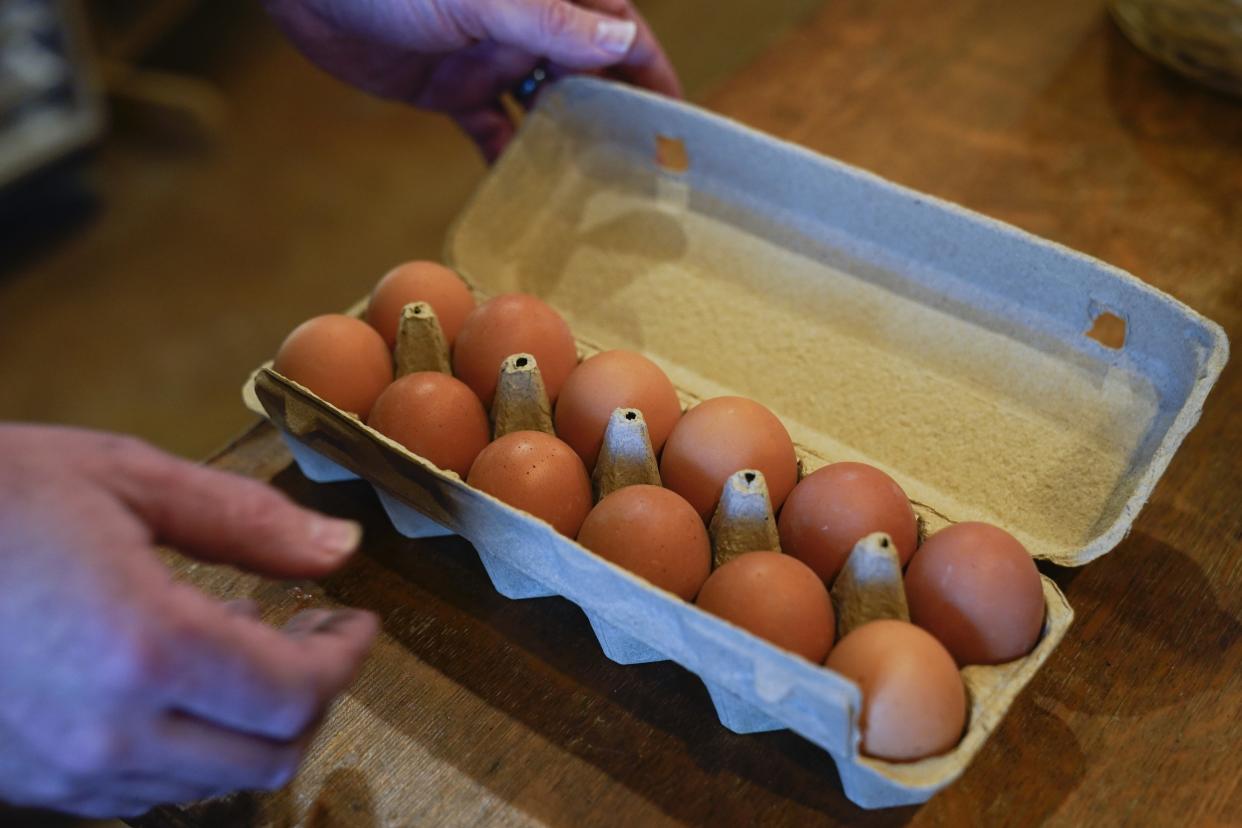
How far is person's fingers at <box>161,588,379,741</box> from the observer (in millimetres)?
574

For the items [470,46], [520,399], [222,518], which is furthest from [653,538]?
[470,46]

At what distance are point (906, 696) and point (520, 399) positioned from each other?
0.38 m

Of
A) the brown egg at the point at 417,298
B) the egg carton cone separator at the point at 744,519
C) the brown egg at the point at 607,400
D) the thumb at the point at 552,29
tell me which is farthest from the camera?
the thumb at the point at 552,29

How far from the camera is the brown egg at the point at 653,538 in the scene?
0.76 metres

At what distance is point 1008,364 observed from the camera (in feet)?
3.15

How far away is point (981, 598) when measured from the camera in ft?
2.39

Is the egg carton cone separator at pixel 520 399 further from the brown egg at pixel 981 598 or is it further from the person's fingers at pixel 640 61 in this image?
the person's fingers at pixel 640 61

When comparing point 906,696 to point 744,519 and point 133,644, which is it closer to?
point 744,519

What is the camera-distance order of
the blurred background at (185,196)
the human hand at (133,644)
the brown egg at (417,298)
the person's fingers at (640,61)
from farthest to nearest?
the blurred background at (185,196) → the person's fingers at (640,61) → the brown egg at (417,298) → the human hand at (133,644)

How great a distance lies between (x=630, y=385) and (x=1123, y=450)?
408mm

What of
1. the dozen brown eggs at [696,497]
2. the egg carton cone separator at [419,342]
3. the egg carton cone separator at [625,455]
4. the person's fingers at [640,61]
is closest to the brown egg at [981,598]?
the dozen brown eggs at [696,497]

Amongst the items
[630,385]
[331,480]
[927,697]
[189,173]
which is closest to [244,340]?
[189,173]

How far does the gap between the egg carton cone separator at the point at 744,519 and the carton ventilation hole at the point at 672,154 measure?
474 millimetres

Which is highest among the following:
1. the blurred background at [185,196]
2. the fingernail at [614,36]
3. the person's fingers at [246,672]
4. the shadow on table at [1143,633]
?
the fingernail at [614,36]
